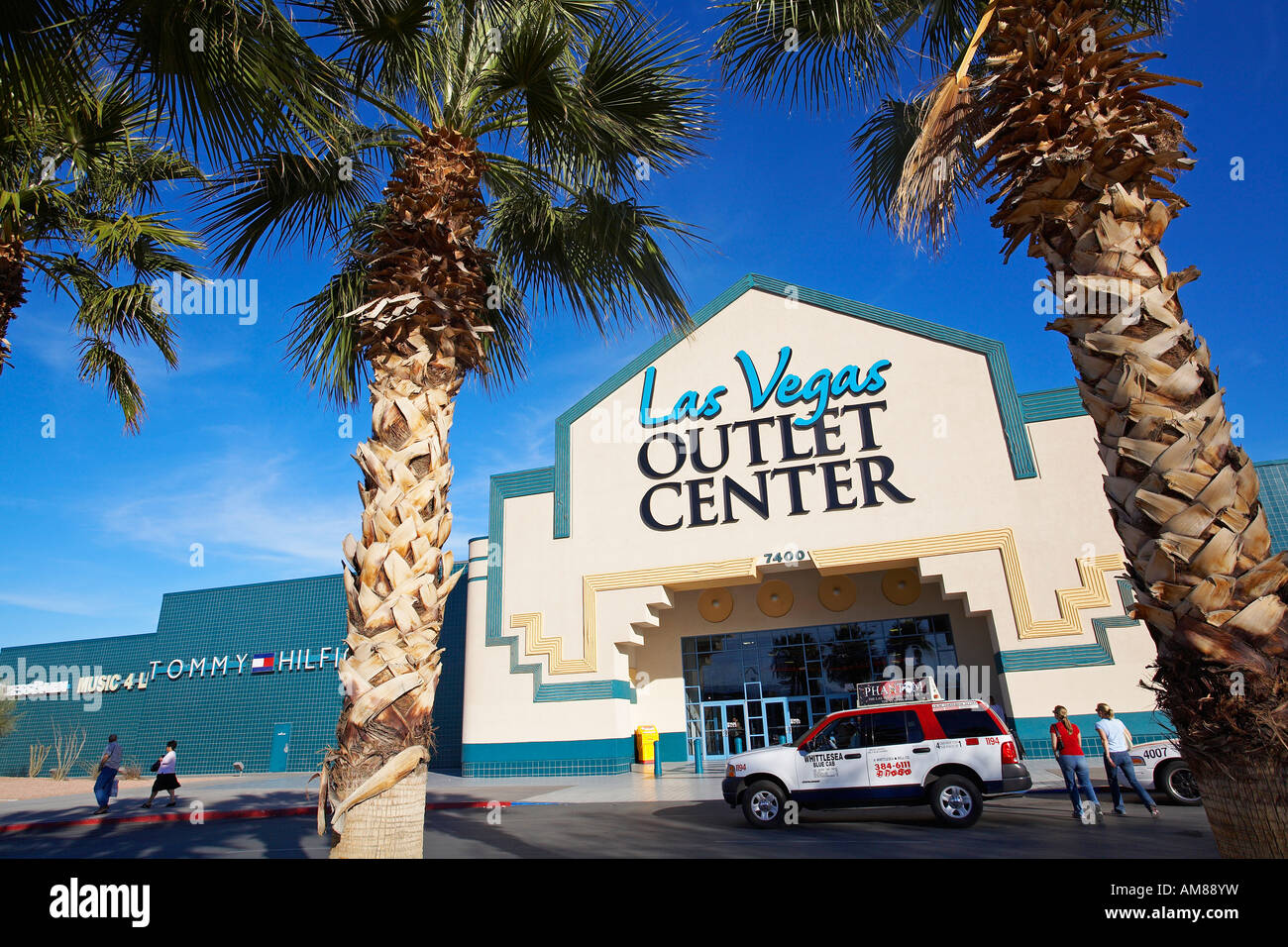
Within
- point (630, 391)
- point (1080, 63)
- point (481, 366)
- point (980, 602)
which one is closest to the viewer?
point (1080, 63)

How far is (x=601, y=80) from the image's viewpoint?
254 inches

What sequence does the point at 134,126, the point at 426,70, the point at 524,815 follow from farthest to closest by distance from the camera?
the point at 524,815 < the point at 134,126 < the point at 426,70

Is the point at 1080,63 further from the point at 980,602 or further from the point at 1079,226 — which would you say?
the point at 980,602

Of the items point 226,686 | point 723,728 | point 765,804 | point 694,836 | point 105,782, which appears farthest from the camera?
point 226,686

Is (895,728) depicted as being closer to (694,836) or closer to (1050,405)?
(694,836)

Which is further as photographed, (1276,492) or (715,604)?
(715,604)

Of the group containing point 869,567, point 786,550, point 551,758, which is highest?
point 786,550

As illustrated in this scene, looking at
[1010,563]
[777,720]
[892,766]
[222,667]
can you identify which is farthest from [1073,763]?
[222,667]

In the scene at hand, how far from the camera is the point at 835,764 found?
1059 cm

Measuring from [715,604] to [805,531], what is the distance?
4219 millimetres

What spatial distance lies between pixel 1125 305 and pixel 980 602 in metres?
16.2

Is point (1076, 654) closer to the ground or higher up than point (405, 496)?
closer to the ground
